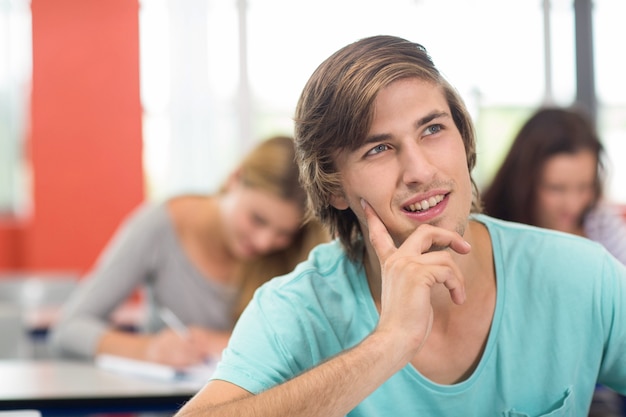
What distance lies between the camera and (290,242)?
248cm

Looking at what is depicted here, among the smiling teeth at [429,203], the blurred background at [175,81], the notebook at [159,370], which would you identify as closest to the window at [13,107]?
the blurred background at [175,81]

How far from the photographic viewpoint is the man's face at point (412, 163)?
4.50 ft

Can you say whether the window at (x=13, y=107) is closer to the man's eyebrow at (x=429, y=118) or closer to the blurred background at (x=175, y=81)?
the blurred background at (x=175, y=81)

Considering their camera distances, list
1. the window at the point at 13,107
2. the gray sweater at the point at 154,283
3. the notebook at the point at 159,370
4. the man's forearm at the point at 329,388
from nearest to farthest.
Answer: the man's forearm at the point at 329,388
the notebook at the point at 159,370
the gray sweater at the point at 154,283
the window at the point at 13,107

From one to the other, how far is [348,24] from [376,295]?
15.9ft

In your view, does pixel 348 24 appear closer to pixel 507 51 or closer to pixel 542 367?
pixel 507 51

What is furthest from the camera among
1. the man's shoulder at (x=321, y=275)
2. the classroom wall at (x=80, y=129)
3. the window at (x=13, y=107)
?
the window at (x=13, y=107)

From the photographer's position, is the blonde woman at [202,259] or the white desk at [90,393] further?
the blonde woman at [202,259]

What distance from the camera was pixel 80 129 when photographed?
5809mm

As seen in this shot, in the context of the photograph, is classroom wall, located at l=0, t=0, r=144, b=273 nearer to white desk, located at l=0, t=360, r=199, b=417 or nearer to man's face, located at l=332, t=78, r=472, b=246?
white desk, located at l=0, t=360, r=199, b=417

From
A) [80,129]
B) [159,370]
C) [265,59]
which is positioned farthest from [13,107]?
[159,370]

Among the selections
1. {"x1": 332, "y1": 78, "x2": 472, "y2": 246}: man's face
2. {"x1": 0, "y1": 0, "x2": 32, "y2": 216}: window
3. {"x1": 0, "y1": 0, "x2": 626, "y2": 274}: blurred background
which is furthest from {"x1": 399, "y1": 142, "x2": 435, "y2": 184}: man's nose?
{"x1": 0, "y1": 0, "x2": 32, "y2": 216}: window

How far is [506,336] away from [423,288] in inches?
8.4

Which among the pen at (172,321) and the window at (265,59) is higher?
the window at (265,59)
